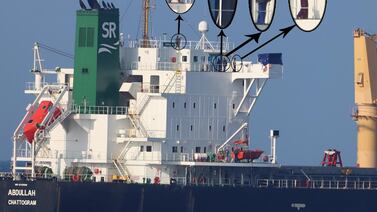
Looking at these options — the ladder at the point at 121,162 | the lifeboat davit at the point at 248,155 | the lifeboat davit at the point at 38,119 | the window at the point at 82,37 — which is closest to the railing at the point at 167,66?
the window at the point at 82,37

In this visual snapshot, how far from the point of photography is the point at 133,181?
33.8m

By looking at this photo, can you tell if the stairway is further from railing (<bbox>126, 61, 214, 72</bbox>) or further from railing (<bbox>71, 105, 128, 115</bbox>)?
railing (<bbox>126, 61, 214, 72</bbox>)

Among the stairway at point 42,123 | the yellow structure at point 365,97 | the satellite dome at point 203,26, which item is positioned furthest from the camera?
the yellow structure at point 365,97

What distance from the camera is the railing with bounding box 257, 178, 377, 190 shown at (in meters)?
35.8

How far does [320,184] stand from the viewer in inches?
1452

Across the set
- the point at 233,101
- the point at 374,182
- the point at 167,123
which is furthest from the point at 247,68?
the point at 374,182

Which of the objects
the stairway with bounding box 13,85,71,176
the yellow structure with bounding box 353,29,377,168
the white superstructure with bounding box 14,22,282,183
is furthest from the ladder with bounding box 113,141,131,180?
the yellow structure with bounding box 353,29,377,168

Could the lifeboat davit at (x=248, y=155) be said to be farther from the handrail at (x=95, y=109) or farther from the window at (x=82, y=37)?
the window at (x=82, y=37)

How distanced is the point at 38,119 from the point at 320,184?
31.2 feet

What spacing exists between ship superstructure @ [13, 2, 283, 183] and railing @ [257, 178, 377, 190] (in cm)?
157

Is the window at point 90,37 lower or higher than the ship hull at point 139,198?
higher

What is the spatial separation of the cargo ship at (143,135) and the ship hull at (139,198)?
3 cm

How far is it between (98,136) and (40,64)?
3096mm

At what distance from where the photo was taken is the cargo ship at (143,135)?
32969mm
